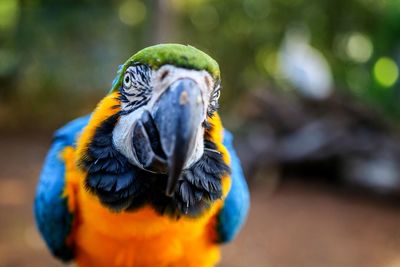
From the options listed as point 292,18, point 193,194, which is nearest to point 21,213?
point 193,194

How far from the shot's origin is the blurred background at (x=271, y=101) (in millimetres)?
4492

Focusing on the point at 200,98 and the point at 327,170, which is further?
the point at 327,170

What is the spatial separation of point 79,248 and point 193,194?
0.82 metres

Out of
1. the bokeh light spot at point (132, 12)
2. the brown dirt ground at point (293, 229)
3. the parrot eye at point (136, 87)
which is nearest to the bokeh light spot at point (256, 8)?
the bokeh light spot at point (132, 12)

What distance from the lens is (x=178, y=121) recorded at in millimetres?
1144

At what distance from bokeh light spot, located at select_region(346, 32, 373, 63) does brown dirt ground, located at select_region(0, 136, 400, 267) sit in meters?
3.12

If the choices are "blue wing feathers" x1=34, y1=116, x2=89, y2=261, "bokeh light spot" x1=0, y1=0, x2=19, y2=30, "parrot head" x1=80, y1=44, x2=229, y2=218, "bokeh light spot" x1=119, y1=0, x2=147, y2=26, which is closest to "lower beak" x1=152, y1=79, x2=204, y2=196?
"parrot head" x1=80, y1=44, x2=229, y2=218

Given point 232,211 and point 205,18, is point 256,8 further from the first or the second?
point 232,211

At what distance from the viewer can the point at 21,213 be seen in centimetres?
468

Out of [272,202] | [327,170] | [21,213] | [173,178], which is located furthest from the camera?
[327,170]

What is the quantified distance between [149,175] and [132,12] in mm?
6294

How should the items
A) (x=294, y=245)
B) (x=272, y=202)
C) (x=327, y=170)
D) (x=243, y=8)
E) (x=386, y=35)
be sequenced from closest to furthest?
(x=294, y=245) < (x=272, y=202) < (x=327, y=170) < (x=386, y=35) < (x=243, y=8)

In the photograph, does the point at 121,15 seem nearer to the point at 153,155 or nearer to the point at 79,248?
the point at 79,248

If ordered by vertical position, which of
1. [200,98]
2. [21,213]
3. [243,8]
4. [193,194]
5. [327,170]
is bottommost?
[21,213]
